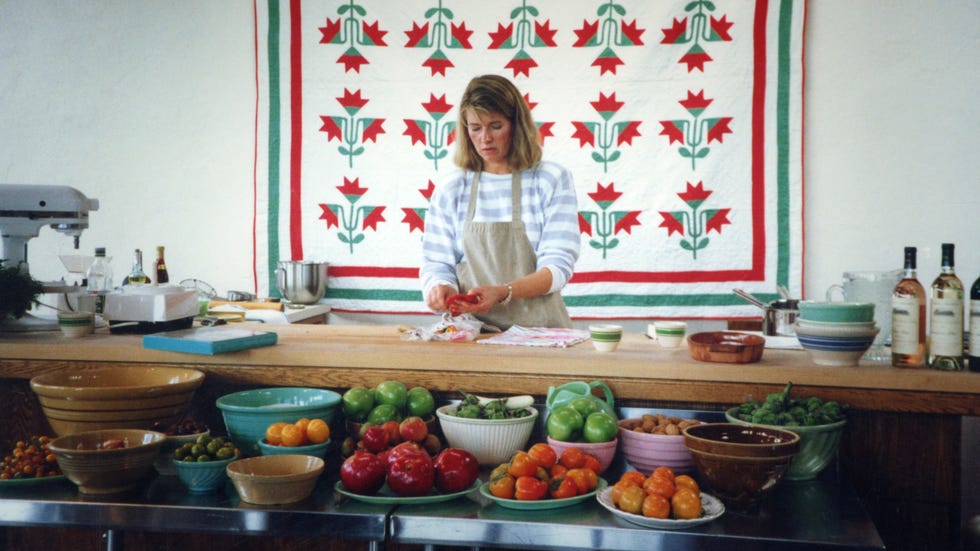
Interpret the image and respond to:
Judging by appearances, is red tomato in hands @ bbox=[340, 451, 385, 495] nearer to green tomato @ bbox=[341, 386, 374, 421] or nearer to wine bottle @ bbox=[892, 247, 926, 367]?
green tomato @ bbox=[341, 386, 374, 421]

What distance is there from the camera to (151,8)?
4.79 meters

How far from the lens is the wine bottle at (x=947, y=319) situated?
1823 mm

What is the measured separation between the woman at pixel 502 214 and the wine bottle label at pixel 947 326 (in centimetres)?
139

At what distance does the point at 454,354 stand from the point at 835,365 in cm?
101

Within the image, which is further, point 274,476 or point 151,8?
point 151,8

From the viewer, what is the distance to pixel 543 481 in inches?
61.2

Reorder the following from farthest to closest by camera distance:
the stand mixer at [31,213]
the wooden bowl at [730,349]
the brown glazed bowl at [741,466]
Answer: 1. the stand mixer at [31,213]
2. the wooden bowl at [730,349]
3. the brown glazed bowl at [741,466]

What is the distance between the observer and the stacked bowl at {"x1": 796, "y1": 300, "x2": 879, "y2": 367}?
6.09 ft

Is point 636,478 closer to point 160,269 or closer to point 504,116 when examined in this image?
point 504,116

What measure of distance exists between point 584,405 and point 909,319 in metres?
0.86

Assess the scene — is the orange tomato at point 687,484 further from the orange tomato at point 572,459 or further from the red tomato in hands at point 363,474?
the red tomato in hands at point 363,474

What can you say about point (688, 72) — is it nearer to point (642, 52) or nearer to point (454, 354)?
point (642, 52)

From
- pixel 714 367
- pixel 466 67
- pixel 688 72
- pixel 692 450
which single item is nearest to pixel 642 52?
pixel 688 72

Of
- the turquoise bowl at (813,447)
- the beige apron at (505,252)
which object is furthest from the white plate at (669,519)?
the beige apron at (505,252)
